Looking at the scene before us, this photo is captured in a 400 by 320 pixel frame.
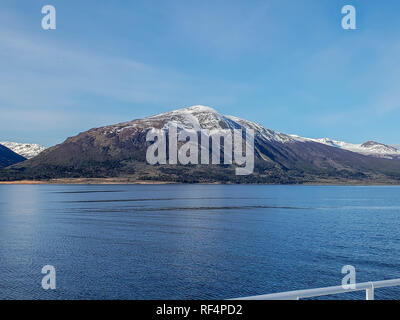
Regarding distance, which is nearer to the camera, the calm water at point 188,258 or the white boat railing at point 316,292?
the white boat railing at point 316,292

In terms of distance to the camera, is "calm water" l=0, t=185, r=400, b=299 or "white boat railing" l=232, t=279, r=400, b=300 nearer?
"white boat railing" l=232, t=279, r=400, b=300

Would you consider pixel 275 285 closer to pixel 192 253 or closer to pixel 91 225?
pixel 192 253

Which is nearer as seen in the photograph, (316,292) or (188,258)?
(316,292)

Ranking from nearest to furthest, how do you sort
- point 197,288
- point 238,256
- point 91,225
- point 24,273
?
point 197,288 → point 24,273 → point 238,256 → point 91,225

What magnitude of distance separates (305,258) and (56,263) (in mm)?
42601

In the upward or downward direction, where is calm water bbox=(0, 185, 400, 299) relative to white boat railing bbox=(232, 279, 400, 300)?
downward

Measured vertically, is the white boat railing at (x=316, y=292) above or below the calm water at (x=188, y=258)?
above

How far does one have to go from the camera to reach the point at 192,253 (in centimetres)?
7256

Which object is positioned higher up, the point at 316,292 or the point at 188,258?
the point at 316,292
